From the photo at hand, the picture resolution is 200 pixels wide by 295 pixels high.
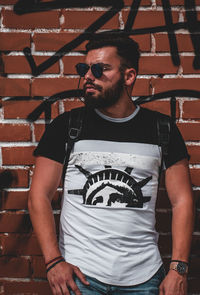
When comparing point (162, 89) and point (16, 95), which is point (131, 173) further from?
point (16, 95)

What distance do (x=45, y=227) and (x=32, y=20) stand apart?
123cm

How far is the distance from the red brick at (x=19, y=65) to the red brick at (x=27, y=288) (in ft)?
4.42

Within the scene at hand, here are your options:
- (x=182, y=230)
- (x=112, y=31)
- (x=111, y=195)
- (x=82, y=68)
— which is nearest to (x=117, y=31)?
(x=112, y=31)

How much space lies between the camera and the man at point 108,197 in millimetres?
1529

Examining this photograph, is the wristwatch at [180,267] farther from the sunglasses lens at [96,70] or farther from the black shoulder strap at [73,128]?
the sunglasses lens at [96,70]

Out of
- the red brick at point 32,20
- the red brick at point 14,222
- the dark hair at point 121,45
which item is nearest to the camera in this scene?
the dark hair at point 121,45

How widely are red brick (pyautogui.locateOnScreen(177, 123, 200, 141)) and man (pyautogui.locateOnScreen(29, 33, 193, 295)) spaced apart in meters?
0.28

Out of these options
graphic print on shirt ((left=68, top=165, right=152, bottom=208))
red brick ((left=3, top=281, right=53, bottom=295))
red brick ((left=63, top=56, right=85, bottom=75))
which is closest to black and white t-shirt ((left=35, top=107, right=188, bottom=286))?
graphic print on shirt ((left=68, top=165, right=152, bottom=208))

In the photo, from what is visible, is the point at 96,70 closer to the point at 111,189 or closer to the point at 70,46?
the point at 70,46

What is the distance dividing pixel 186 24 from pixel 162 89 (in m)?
0.42

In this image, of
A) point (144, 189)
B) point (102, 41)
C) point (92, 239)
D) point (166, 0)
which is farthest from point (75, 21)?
point (92, 239)

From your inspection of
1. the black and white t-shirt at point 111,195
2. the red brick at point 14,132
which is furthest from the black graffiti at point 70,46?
the black and white t-shirt at point 111,195

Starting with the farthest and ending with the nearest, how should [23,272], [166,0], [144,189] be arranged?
[23,272]
[166,0]
[144,189]

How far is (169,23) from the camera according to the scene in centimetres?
196
